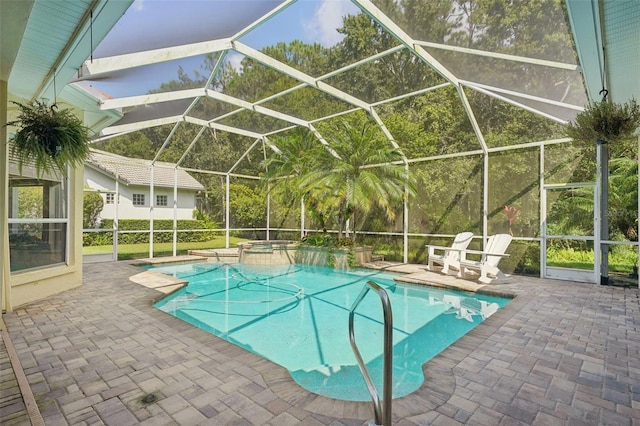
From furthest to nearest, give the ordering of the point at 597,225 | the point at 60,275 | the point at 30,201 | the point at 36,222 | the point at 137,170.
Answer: the point at 137,170, the point at 597,225, the point at 60,275, the point at 36,222, the point at 30,201

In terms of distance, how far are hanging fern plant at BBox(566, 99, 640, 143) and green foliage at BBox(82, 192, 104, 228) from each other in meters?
15.0

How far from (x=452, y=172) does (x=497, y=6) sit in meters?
5.56

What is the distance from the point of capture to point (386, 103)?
9281mm

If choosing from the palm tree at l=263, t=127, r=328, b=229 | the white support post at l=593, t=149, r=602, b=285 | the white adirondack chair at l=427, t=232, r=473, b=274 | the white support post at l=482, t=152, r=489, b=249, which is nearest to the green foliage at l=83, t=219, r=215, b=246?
the palm tree at l=263, t=127, r=328, b=229

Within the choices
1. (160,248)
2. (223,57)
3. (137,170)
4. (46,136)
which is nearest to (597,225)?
(223,57)

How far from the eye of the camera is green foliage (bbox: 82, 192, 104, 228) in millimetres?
12914

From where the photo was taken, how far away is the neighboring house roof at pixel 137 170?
424 inches

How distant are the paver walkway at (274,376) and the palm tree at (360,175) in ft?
17.6

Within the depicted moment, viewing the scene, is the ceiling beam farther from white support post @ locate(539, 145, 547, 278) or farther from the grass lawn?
the grass lawn

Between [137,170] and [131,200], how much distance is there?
1.87 m

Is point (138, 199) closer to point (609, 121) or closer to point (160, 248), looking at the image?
point (160, 248)

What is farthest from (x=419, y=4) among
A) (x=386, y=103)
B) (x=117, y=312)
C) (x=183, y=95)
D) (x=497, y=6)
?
(x=117, y=312)

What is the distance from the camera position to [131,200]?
14.4 meters

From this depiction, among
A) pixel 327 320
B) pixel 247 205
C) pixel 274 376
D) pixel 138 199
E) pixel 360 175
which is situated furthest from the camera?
pixel 138 199
